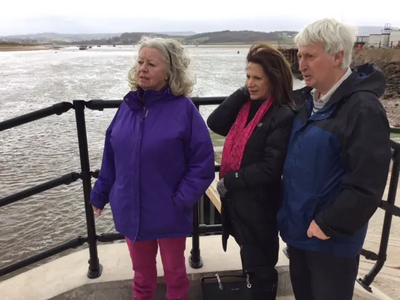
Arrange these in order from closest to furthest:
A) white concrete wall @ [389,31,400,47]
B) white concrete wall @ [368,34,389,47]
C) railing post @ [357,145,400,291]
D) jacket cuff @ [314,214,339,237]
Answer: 1. jacket cuff @ [314,214,339,237]
2. railing post @ [357,145,400,291]
3. white concrete wall @ [389,31,400,47]
4. white concrete wall @ [368,34,389,47]

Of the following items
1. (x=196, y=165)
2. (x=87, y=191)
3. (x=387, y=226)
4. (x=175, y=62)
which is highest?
(x=175, y=62)

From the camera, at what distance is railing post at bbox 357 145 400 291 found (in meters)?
2.12

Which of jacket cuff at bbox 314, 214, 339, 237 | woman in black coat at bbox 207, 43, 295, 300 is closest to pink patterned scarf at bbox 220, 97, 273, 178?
woman in black coat at bbox 207, 43, 295, 300

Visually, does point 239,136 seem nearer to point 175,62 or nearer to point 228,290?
point 175,62

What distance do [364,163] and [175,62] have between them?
1.01 meters

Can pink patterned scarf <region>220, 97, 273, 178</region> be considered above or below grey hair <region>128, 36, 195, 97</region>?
below

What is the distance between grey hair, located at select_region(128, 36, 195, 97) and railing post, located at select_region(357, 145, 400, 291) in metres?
1.23

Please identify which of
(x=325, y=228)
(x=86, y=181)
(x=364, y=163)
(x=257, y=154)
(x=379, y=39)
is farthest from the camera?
(x=379, y=39)

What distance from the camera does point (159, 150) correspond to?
182 cm

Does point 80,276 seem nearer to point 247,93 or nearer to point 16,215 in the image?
point 247,93

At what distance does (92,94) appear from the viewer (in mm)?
23625

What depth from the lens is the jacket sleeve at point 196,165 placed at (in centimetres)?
182

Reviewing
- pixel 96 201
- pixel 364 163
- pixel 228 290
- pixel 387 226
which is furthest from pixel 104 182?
pixel 387 226

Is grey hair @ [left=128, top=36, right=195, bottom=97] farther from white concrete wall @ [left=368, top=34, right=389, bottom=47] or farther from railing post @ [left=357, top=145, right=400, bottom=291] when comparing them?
white concrete wall @ [left=368, top=34, right=389, bottom=47]
